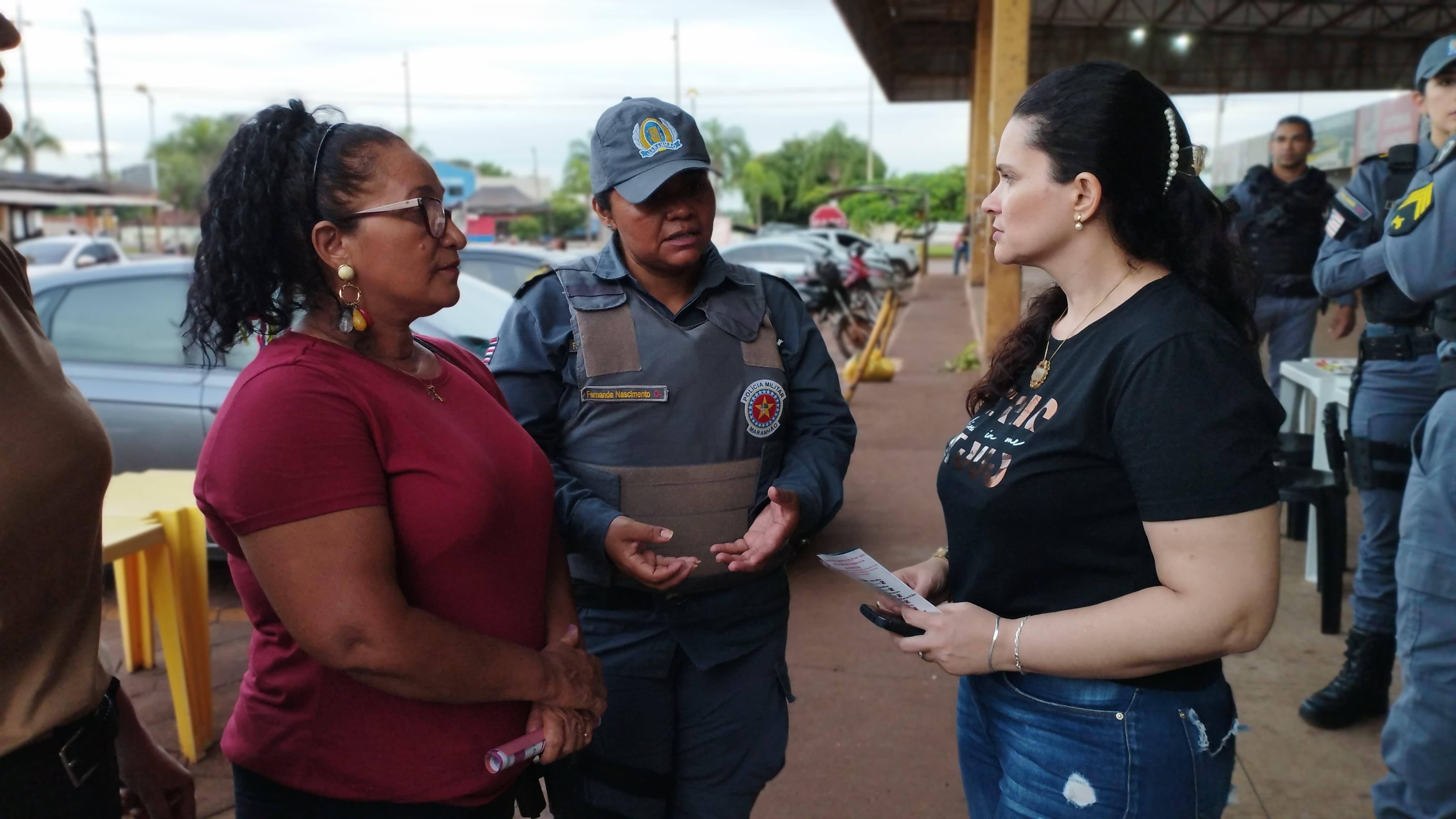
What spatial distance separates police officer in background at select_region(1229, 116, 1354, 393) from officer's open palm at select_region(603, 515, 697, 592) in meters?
5.26

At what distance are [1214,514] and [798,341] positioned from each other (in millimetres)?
1006

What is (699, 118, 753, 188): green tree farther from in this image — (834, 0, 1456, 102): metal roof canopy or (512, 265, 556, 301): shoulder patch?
(512, 265, 556, 301): shoulder patch

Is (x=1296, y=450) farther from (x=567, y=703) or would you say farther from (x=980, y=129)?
(x=980, y=129)

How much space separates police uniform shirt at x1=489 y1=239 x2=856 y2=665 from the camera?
198 cm

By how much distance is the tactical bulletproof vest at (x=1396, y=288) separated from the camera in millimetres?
3266

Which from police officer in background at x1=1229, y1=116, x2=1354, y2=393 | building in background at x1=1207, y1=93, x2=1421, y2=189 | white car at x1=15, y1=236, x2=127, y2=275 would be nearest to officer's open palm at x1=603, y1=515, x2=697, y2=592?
police officer in background at x1=1229, y1=116, x2=1354, y2=393

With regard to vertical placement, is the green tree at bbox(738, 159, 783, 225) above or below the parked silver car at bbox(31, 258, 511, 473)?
above

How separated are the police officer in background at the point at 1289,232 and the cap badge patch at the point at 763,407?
193 inches

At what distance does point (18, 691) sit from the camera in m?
1.32

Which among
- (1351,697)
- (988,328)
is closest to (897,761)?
(1351,697)

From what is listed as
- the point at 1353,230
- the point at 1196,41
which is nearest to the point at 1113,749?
the point at 1353,230

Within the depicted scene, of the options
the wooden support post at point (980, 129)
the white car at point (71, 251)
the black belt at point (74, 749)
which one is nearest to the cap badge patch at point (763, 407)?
the black belt at point (74, 749)

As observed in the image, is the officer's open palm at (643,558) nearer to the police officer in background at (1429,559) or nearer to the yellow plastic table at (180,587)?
the police officer in background at (1429,559)

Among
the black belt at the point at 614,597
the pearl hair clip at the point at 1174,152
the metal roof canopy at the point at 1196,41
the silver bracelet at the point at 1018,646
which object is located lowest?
the black belt at the point at 614,597
